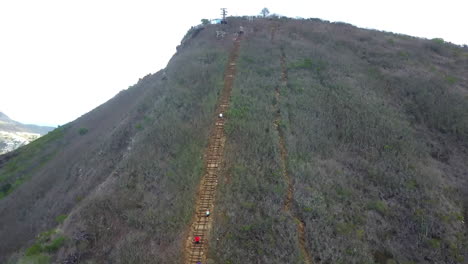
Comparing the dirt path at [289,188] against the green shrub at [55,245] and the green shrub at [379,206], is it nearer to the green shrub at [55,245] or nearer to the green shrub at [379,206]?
the green shrub at [379,206]

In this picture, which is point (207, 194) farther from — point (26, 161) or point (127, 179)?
point (26, 161)

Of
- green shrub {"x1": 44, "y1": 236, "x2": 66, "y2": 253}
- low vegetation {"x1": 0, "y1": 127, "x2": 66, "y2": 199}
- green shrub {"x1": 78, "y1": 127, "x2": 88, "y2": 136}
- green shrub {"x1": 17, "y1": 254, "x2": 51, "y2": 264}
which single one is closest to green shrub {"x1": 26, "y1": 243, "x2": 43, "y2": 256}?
green shrub {"x1": 17, "y1": 254, "x2": 51, "y2": 264}

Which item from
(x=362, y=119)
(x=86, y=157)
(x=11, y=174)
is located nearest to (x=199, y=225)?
(x=362, y=119)

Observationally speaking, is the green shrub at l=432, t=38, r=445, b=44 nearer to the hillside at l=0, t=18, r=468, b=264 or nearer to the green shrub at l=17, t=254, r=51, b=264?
the hillside at l=0, t=18, r=468, b=264

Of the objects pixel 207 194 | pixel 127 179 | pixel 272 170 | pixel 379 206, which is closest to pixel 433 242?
pixel 379 206

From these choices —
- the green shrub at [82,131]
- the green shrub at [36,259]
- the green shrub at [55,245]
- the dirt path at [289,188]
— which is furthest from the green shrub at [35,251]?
the green shrub at [82,131]

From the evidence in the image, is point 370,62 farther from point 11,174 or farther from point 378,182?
point 11,174
